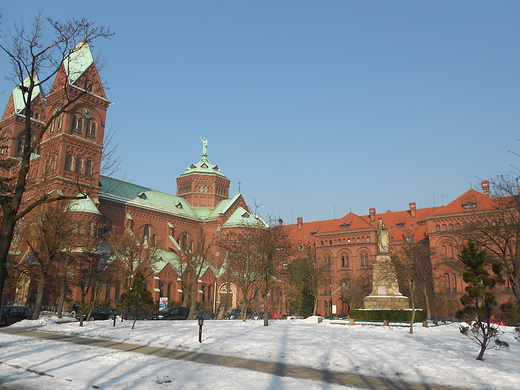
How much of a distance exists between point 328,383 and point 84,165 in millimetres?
47736

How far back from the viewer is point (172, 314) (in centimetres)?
3653

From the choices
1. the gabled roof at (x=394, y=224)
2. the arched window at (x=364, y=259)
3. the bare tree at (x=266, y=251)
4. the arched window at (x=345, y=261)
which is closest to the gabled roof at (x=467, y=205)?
the gabled roof at (x=394, y=224)

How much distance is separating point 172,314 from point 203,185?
137 ft

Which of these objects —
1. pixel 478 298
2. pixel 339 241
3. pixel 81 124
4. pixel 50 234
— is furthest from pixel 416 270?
pixel 81 124

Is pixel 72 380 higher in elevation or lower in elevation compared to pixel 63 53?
lower

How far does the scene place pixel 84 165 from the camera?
50.4m

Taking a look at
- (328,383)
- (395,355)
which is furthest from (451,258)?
(328,383)

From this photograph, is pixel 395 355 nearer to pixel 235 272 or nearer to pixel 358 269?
pixel 235 272

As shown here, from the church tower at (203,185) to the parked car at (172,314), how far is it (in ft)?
125

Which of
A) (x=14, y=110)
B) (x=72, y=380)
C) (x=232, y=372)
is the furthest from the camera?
(x=14, y=110)

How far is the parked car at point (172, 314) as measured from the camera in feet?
118

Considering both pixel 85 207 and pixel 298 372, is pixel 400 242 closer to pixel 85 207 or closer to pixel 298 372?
pixel 85 207

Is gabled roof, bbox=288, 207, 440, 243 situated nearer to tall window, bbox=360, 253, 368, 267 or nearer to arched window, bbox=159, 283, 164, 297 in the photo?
tall window, bbox=360, 253, 368, 267

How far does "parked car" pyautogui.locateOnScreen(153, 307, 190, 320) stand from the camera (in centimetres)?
3582
